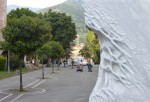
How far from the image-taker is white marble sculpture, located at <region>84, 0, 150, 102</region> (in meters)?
8.83

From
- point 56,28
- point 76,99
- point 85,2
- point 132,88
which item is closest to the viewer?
point 132,88

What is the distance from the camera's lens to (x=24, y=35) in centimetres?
2097

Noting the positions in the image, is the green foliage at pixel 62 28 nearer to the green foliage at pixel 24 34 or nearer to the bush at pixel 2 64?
the bush at pixel 2 64

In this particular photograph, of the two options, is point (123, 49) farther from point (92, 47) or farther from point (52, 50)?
point (92, 47)

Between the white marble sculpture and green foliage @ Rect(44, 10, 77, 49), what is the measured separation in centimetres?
5300

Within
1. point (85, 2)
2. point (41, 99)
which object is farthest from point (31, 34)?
point (85, 2)

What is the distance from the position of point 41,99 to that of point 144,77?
9710mm

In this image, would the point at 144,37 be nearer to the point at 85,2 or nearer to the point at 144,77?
the point at 144,77

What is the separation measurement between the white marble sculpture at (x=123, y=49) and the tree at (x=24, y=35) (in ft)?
39.3

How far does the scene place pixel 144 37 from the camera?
9.10 metres

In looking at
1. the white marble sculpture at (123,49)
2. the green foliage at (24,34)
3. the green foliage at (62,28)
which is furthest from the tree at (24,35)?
the green foliage at (62,28)

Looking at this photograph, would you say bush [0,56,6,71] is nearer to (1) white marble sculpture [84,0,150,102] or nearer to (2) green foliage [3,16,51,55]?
(2) green foliage [3,16,51,55]

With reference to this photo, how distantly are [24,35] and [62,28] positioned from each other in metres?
42.8

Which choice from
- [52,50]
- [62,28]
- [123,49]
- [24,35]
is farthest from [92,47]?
[123,49]
